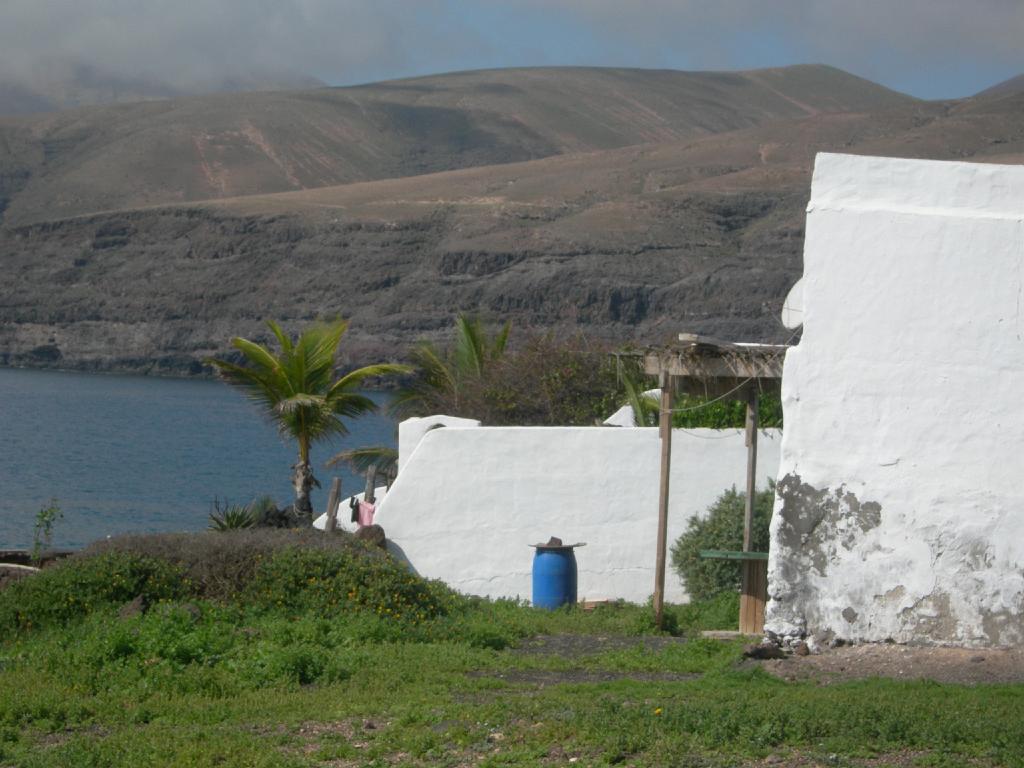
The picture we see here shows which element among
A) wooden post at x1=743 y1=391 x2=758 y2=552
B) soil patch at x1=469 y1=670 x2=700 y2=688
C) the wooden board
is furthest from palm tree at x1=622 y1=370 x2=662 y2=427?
soil patch at x1=469 y1=670 x2=700 y2=688

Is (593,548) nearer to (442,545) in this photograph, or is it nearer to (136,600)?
(442,545)

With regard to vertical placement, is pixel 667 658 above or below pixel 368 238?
below

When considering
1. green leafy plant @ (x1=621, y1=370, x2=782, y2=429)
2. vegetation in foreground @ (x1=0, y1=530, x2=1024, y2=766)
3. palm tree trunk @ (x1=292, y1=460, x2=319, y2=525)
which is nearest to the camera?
vegetation in foreground @ (x1=0, y1=530, x2=1024, y2=766)

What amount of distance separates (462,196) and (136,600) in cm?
10967

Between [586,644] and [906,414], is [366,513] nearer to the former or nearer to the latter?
[586,644]

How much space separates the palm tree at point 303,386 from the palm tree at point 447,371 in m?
4.95

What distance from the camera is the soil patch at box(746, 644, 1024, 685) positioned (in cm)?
988

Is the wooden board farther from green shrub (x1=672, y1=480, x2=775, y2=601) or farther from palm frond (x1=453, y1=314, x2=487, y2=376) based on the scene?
palm frond (x1=453, y1=314, x2=487, y2=376)

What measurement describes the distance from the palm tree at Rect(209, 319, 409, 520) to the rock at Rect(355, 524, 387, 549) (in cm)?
323

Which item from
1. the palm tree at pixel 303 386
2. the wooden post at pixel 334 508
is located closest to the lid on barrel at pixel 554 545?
the wooden post at pixel 334 508

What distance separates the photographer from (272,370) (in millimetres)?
17922

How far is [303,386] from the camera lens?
59.3 feet

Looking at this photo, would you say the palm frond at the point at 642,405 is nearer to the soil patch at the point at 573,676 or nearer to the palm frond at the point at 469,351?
the palm frond at the point at 469,351

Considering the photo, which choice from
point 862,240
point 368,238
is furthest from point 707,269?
point 862,240
